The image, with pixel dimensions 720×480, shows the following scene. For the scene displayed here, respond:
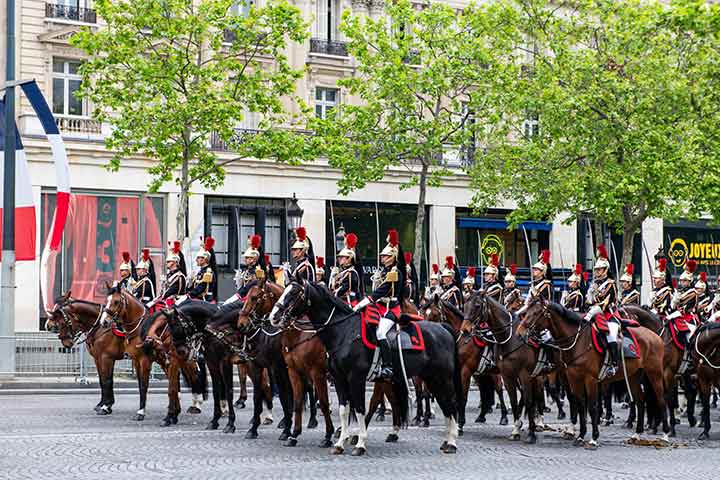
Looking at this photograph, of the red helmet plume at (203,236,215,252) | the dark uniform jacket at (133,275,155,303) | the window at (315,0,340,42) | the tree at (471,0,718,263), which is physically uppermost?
the window at (315,0,340,42)

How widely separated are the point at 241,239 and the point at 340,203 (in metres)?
4.31

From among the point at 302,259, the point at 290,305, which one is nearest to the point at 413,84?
the point at 302,259

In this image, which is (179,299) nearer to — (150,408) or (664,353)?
(150,408)

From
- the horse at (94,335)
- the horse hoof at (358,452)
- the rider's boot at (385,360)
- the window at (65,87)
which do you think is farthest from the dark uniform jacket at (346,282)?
the window at (65,87)

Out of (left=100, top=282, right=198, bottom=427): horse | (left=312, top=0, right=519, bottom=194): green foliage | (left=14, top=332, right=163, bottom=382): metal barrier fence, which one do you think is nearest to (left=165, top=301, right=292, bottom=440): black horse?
(left=100, top=282, right=198, bottom=427): horse

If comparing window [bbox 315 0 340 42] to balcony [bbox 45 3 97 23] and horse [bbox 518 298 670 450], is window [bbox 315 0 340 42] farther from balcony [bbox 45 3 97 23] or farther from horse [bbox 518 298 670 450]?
horse [bbox 518 298 670 450]

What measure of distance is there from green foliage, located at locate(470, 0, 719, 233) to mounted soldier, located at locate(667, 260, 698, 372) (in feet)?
45.0

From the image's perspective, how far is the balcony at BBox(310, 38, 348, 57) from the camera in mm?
46188

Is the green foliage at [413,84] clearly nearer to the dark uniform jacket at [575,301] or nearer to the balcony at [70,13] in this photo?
the balcony at [70,13]

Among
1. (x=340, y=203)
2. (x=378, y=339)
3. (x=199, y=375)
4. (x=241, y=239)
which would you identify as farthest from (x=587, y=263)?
(x=378, y=339)

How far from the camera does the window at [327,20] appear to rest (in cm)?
4641

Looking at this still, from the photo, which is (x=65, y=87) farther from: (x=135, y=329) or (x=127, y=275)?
(x=135, y=329)

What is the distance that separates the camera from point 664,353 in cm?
2077

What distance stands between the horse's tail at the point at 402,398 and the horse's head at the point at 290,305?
1881 millimetres
